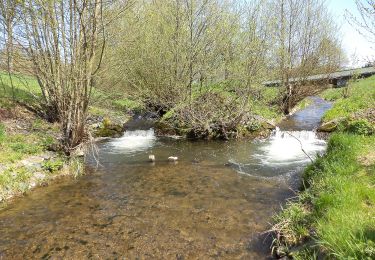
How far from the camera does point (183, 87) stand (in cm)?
1468

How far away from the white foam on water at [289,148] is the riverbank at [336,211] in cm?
231

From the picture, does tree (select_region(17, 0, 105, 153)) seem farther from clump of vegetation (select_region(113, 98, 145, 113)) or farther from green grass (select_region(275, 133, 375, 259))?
clump of vegetation (select_region(113, 98, 145, 113))

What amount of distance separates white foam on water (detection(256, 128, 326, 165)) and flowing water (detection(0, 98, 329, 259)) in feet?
0.22

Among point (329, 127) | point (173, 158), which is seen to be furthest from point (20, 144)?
point (329, 127)

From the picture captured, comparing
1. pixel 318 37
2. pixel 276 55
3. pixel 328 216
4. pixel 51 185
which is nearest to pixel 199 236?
pixel 328 216

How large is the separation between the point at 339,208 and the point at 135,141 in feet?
33.9

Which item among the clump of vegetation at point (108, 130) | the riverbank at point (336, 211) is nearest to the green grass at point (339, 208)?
the riverbank at point (336, 211)

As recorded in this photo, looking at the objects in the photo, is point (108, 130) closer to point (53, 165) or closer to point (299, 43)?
point (53, 165)

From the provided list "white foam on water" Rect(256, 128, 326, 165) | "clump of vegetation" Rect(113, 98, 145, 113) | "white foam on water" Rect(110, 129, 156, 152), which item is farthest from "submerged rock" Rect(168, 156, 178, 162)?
"clump of vegetation" Rect(113, 98, 145, 113)

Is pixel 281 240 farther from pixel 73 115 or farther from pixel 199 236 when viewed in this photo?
pixel 73 115

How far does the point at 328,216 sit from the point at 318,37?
56.2 ft

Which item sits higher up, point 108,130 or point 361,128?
point 361,128

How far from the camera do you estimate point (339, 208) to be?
15.8 ft

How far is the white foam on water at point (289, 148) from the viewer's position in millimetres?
10439
